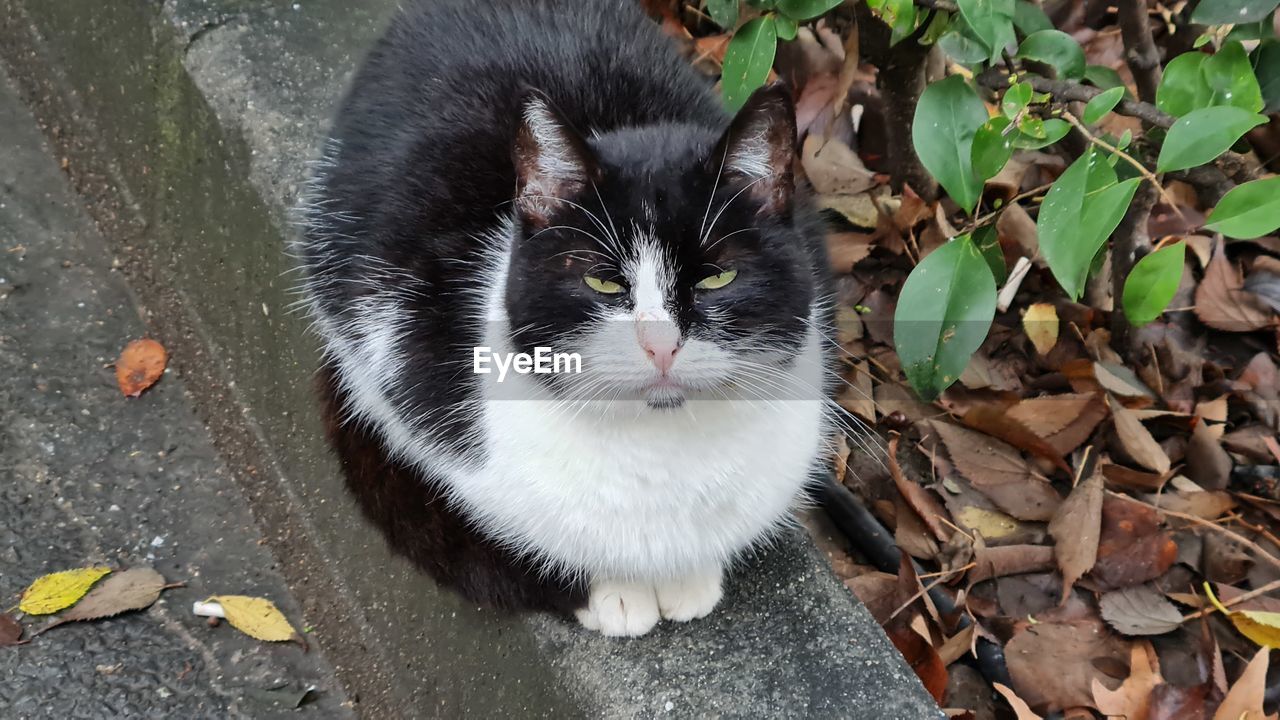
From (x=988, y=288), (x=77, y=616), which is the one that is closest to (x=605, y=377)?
(x=988, y=288)

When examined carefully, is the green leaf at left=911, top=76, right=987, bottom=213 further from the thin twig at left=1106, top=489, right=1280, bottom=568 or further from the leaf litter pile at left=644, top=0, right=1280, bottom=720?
the thin twig at left=1106, top=489, right=1280, bottom=568

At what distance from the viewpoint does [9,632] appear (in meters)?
1.67

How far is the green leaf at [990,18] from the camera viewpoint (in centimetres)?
108

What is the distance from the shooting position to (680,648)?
128 cm

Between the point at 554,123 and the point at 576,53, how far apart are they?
467 mm

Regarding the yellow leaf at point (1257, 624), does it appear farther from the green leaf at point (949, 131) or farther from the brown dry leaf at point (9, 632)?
the brown dry leaf at point (9, 632)

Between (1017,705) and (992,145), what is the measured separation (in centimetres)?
85

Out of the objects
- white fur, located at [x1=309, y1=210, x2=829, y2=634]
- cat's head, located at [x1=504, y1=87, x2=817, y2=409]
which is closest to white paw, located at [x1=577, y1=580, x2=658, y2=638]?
white fur, located at [x1=309, y1=210, x2=829, y2=634]

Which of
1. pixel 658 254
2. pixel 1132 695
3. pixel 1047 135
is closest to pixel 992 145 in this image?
pixel 1047 135

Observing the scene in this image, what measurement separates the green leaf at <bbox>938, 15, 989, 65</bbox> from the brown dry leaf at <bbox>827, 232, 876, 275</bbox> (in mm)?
718

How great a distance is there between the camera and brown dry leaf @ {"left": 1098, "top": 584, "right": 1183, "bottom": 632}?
5.09 feet

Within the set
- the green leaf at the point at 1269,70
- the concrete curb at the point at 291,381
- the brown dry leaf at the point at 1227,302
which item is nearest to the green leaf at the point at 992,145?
the green leaf at the point at 1269,70

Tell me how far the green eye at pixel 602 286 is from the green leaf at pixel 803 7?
477mm

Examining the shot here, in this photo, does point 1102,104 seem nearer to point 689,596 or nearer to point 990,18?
point 990,18
